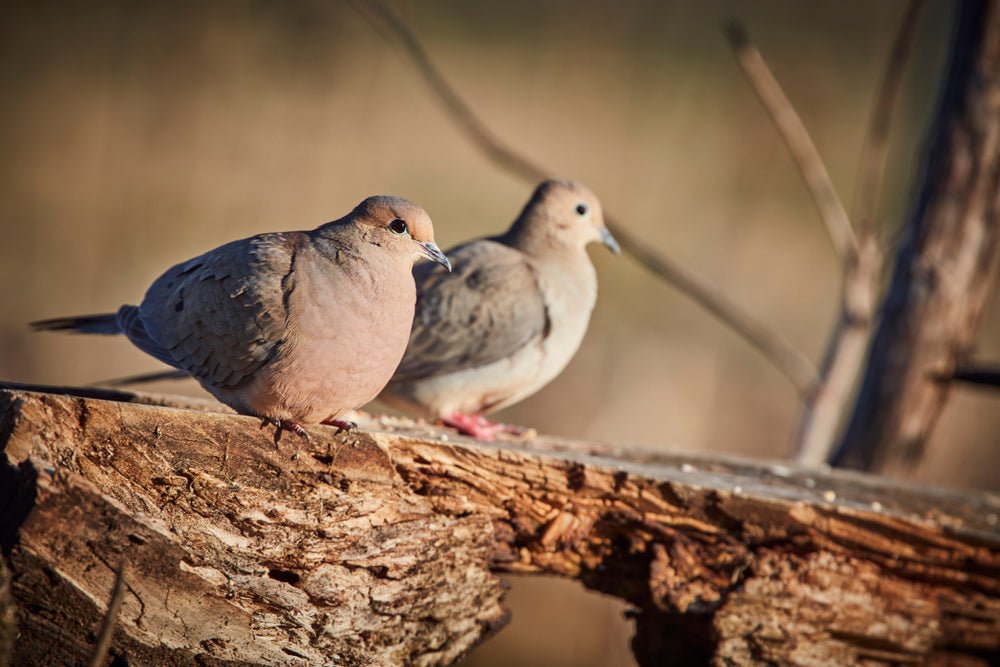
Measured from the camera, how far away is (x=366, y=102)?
597cm

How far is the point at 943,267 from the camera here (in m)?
3.97

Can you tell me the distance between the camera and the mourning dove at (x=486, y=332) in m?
3.78

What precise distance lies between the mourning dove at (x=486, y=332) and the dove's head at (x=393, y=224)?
0.98 metres

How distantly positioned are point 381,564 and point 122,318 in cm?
114

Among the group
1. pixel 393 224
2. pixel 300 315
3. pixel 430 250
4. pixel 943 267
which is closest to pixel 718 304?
pixel 943 267

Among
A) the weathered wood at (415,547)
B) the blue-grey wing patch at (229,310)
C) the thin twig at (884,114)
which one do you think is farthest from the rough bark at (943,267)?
the blue-grey wing patch at (229,310)

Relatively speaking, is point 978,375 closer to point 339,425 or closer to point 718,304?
point 718,304

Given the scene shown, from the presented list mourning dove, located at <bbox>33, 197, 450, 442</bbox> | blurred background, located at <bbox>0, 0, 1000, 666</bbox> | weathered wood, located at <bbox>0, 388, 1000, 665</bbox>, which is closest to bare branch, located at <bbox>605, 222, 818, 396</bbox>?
blurred background, located at <bbox>0, 0, 1000, 666</bbox>

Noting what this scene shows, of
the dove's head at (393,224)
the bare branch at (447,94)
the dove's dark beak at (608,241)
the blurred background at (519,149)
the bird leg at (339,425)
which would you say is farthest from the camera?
the blurred background at (519,149)

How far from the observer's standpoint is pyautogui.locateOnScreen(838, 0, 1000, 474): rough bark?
391cm

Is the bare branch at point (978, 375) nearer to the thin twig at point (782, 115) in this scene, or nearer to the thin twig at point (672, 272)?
the thin twig at point (672, 272)

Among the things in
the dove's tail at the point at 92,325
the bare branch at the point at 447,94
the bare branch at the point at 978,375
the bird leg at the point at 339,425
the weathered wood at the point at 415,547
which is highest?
the bare branch at the point at 447,94

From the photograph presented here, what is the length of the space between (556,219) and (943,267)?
1625 mm

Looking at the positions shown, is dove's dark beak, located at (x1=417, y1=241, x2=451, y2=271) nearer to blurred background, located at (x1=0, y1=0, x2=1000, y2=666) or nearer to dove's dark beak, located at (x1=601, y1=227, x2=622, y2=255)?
dove's dark beak, located at (x1=601, y1=227, x2=622, y2=255)
